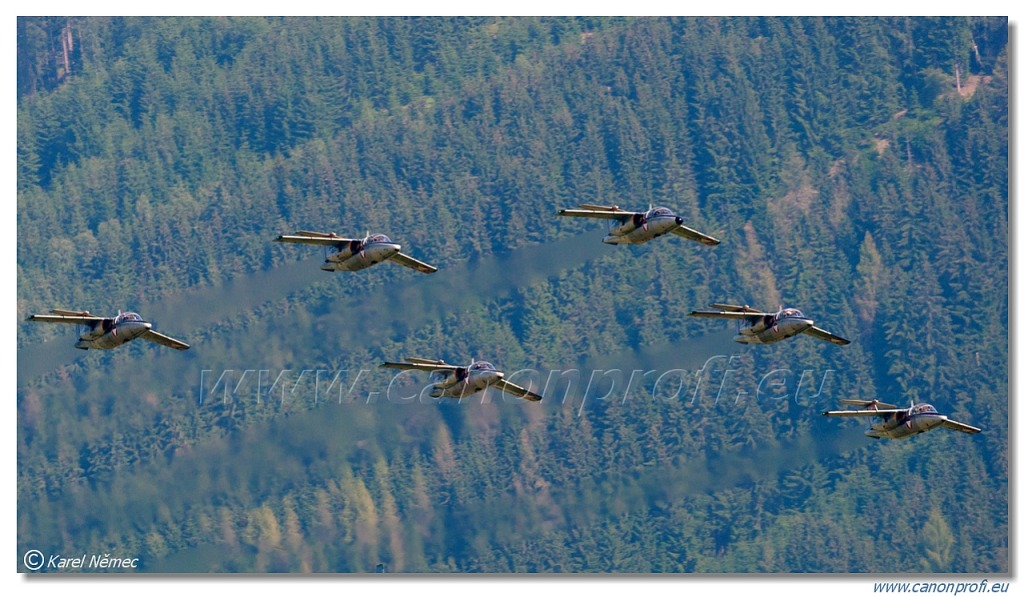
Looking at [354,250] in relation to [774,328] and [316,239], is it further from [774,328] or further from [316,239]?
[774,328]

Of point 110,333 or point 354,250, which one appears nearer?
point 110,333

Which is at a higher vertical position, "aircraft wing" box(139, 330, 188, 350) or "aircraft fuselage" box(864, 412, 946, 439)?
"aircraft wing" box(139, 330, 188, 350)

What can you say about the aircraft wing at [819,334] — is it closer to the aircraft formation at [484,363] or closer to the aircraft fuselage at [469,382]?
the aircraft formation at [484,363]

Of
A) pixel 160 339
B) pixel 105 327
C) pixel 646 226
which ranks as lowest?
pixel 160 339

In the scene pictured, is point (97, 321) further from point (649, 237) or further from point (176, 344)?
point (649, 237)

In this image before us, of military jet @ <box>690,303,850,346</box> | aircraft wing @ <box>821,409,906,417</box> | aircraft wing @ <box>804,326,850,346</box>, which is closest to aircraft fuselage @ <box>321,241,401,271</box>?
military jet @ <box>690,303,850,346</box>

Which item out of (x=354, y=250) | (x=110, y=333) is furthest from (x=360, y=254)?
(x=110, y=333)

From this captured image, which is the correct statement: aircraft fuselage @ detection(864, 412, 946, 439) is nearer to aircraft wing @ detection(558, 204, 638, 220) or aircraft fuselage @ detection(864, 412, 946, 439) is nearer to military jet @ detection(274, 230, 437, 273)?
aircraft wing @ detection(558, 204, 638, 220)

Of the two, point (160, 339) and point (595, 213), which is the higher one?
point (595, 213)

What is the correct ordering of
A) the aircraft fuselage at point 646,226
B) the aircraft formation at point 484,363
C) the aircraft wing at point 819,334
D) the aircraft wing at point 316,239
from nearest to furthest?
the aircraft wing at point 316,239 → the aircraft formation at point 484,363 → the aircraft fuselage at point 646,226 → the aircraft wing at point 819,334

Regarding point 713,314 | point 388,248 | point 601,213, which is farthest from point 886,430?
point 388,248

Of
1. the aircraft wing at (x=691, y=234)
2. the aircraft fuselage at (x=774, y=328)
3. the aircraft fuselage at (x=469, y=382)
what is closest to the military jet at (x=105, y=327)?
the aircraft fuselage at (x=469, y=382)
